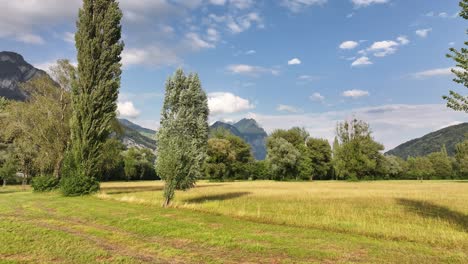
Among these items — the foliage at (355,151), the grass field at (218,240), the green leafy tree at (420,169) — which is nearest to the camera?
the grass field at (218,240)

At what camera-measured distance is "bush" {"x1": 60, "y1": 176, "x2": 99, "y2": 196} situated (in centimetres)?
2953

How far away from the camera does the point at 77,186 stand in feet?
98.0

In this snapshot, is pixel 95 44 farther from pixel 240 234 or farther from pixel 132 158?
pixel 132 158

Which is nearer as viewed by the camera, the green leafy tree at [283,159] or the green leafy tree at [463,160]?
the green leafy tree at [283,159]

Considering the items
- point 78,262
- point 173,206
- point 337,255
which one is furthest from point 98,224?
point 337,255

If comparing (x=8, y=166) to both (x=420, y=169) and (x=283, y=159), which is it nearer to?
(x=283, y=159)

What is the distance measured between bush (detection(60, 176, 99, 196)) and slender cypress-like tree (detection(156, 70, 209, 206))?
12.1 metres

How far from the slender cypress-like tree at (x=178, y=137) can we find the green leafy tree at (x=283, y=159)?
6006 cm

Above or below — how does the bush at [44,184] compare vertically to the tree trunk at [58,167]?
below

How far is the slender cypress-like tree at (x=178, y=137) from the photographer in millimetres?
22531

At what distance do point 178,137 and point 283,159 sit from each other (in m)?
63.9

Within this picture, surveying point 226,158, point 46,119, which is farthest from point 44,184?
point 226,158

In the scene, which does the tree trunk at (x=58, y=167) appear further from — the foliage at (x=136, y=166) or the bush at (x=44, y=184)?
the foliage at (x=136, y=166)

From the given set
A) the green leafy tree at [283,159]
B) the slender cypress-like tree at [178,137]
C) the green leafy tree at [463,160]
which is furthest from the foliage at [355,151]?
the slender cypress-like tree at [178,137]
